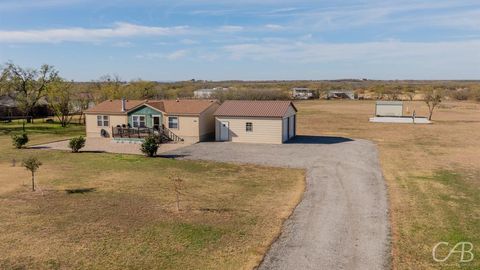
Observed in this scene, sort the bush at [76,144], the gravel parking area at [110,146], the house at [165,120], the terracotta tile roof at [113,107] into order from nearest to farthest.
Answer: the bush at [76,144] < the gravel parking area at [110,146] < the house at [165,120] < the terracotta tile roof at [113,107]

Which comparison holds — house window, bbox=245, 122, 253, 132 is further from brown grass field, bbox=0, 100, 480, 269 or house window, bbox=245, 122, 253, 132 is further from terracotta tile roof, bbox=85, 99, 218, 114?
brown grass field, bbox=0, 100, 480, 269

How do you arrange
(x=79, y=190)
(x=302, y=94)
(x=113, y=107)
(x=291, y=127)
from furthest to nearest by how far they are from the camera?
(x=302, y=94)
(x=113, y=107)
(x=291, y=127)
(x=79, y=190)

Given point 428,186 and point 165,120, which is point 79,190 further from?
point 165,120

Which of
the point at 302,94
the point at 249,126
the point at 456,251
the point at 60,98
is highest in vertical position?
the point at 60,98

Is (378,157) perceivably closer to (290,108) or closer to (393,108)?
(290,108)

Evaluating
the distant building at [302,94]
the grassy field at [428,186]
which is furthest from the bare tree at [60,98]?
the distant building at [302,94]

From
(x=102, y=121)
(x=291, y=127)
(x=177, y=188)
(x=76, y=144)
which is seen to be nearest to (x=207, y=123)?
(x=291, y=127)

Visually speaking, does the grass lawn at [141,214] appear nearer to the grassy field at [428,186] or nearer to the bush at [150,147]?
the bush at [150,147]
